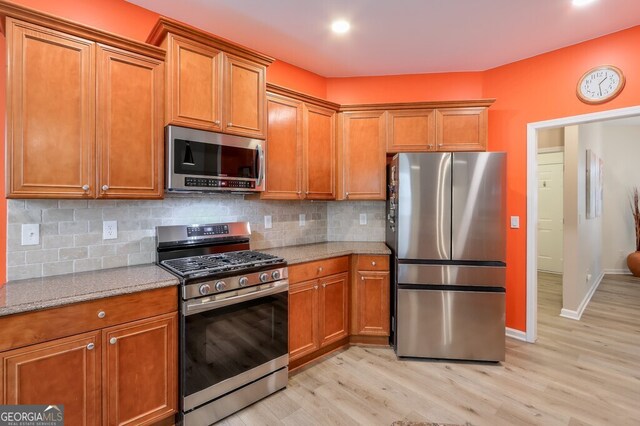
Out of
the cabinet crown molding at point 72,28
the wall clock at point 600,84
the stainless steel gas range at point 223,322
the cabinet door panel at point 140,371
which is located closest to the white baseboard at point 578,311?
the wall clock at point 600,84

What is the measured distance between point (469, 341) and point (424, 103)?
7.62 ft

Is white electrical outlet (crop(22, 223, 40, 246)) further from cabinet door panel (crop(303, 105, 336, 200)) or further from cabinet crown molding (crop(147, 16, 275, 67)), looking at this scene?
cabinet door panel (crop(303, 105, 336, 200))

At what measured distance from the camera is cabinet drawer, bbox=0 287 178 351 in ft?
4.67

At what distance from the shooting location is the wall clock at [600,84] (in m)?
2.62

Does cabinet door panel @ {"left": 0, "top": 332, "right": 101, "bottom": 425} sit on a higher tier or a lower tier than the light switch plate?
lower

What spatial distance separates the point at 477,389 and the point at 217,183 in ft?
8.35

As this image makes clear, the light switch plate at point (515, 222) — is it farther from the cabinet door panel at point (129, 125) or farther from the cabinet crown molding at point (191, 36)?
the cabinet door panel at point (129, 125)

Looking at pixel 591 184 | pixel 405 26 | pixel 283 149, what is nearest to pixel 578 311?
pixel 591 184

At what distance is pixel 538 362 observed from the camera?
2779 mm

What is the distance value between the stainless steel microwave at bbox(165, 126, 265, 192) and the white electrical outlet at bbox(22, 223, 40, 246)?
784mm

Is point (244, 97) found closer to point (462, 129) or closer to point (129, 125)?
point (129, 125)

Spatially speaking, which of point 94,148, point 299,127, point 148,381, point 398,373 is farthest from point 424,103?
point 148,381

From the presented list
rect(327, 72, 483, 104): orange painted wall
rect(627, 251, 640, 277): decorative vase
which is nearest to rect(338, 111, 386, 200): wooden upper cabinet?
rect(327, 72, 483, 104): orange painted wall

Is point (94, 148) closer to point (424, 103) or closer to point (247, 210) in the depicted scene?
point (247, 210)
